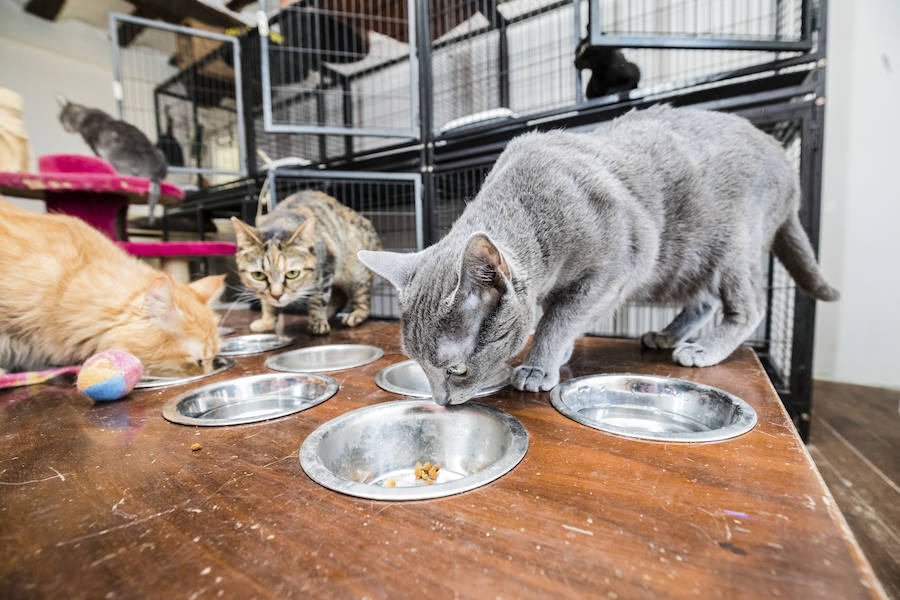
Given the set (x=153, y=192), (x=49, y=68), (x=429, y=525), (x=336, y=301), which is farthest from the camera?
(x=49, y=68)

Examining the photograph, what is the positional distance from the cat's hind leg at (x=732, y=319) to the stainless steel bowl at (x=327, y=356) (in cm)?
96

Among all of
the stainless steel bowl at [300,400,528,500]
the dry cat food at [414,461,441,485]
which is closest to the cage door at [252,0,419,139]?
the stainless steel bowl at [300,400,528,500]

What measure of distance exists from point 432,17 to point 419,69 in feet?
1.21

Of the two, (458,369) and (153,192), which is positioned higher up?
(153,192)

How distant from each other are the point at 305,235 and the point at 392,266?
94 centimetres

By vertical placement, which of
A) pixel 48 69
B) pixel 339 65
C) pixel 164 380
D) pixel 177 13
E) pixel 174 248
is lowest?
pixel 164 380

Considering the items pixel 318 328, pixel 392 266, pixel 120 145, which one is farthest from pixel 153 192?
pixel 392 266

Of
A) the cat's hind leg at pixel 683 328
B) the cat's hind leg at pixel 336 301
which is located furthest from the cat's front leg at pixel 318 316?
the cat's hind leg at pixel 683 328

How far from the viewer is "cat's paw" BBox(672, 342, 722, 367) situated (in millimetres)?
1121

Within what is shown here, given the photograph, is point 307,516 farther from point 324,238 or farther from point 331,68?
point 331,68

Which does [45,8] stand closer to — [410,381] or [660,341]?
[410,381]

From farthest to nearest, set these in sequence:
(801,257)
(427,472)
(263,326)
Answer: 1. (263,326)
2. (801,257)
3. (427,472)

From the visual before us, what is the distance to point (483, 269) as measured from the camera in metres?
0.65

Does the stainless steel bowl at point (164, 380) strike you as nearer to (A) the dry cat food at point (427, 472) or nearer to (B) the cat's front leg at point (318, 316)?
(B) the cat's front leg at point (318, 316)
